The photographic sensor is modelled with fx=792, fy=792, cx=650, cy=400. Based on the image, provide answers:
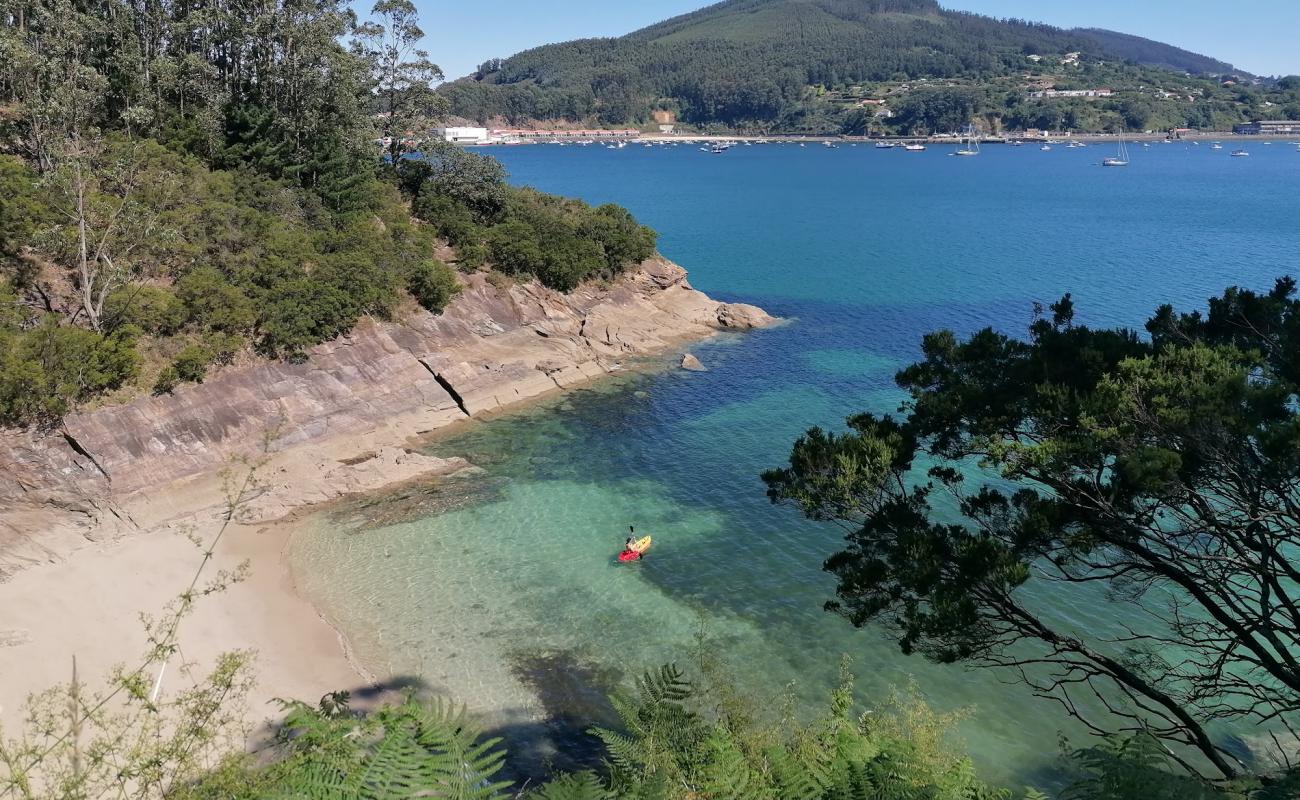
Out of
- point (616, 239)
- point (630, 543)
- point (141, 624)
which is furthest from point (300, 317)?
point (616, 239)

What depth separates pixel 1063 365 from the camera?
15672 mm

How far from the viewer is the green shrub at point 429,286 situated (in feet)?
135

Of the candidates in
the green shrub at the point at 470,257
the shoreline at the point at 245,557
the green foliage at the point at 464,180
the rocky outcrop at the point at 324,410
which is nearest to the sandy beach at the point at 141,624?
the shoreline at the point at 245,557

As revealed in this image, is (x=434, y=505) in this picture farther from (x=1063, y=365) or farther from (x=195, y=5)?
(x=195, y=5)

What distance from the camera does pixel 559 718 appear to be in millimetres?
19469

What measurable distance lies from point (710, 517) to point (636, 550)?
3952 mm

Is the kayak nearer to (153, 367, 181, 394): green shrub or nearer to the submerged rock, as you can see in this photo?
(153, 367, 181, 394): green shrub

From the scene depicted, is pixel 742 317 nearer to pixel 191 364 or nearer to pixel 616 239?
pixel 616 239

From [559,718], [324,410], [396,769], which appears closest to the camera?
[396,769]

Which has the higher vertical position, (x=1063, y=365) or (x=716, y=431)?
(x=1063, y=365)

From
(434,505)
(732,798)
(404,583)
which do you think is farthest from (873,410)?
(732,798)

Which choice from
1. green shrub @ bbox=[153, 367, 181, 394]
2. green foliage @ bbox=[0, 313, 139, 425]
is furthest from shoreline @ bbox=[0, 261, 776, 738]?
green foliage @ bbox=[0, 313, 139, 425]

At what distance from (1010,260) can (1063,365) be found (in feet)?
210

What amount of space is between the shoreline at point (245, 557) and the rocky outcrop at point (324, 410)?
0.10 metres
